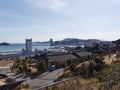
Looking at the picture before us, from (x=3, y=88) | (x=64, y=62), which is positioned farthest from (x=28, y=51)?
(x=3, y=88)

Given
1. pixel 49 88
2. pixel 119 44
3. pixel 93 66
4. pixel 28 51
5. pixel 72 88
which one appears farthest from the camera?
pixel 28 51

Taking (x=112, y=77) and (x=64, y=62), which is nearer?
(x=112, y=77)

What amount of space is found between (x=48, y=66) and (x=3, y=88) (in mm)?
25981

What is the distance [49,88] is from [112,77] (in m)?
2.42

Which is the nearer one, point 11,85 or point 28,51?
point 11,85

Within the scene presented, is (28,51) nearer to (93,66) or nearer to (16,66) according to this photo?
(16,66)

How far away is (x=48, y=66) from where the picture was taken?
1511 inches

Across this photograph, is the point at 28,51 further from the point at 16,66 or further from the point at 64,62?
the point at 64,62

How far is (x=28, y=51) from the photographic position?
111688 millimetres

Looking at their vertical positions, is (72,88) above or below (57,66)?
above

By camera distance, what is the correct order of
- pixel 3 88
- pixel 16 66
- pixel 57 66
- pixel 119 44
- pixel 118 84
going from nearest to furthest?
pixel 118 84 → pixel 3 88 → pixel 57 66 → pixel 16 66 → pixel 119 44

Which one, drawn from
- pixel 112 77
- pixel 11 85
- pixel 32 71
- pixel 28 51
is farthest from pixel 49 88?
pixel 28 51

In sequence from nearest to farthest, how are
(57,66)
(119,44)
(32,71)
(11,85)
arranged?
1. (11,85)
2. (32,71)
3. (57,66)
4. (119,44)

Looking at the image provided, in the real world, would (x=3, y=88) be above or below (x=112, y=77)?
below
